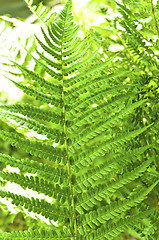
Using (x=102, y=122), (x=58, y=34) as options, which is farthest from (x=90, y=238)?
(x=58, y=34)

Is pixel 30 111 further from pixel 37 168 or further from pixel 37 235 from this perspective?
pixel 37 235

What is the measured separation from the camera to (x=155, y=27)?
2.20 ft

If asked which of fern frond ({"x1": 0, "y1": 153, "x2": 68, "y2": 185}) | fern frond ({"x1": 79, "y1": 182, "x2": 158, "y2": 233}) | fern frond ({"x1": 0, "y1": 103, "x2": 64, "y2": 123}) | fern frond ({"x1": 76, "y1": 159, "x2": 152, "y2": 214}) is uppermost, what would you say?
fern frond ({"x1": 0, "y1": 103, "x2": 64, "y2": 123})

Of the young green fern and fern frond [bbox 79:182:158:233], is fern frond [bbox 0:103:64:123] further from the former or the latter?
fern frond [bbox 79:182:158:233]

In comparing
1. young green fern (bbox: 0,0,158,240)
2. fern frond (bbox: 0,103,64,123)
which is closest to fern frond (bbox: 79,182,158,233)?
young green fern (bbox: 0,0,158,240)

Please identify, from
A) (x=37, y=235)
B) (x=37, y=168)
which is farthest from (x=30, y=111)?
(x=37, y=235)

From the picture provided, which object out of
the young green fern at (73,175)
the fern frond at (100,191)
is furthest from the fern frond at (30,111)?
the fern frond at (100,191)

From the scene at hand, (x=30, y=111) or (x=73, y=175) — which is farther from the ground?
(x=30, y=111)

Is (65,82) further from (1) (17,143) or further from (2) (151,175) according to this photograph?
(2) (151,175)

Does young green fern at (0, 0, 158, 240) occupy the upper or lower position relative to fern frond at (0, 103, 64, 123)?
lower

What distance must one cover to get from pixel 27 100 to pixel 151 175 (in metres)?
0.78

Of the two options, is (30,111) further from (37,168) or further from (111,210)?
(111,210)

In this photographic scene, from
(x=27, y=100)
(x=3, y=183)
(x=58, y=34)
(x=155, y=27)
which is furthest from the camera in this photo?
(x=27, y=100)

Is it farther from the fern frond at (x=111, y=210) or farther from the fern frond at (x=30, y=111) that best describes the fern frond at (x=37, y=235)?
the fern frond at (x=30, y=111)
